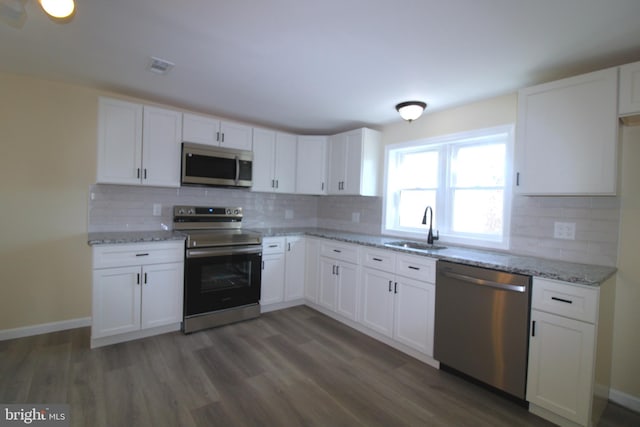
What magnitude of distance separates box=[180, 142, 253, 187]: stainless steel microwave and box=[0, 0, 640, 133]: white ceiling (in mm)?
613

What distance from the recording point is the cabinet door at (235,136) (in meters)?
3.49

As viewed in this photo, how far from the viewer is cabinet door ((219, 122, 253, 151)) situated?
137 inches

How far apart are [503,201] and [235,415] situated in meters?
2.69

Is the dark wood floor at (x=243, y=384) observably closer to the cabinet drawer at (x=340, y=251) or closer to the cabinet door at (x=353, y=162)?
the cabinet drawer at (x=340, y=251)

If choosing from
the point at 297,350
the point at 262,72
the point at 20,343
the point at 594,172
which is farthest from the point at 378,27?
the point at 20,343

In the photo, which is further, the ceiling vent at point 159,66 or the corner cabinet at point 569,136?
the ceiling vent at point 159,66

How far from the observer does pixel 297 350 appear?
274 centimetres

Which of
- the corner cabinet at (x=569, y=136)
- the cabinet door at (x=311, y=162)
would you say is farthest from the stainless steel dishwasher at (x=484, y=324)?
the cabinet door at (x=311, y=162)

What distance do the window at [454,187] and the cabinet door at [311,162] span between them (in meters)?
0.91

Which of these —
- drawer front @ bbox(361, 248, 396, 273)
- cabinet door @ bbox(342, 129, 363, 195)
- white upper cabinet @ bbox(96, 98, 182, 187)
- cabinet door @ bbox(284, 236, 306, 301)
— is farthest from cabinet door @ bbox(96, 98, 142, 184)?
drawer front @ bbox(361, 248, 396, 273)

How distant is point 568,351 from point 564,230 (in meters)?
0.94

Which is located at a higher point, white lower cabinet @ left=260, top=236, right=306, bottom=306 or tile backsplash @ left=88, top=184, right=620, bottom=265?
tile backsplash @ left=88, top=184, right=620, bottom=265

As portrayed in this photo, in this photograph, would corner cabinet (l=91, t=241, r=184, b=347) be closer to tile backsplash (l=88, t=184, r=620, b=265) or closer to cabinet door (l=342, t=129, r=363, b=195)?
tile backsplash (l=88, t=184, r=620, b=265)

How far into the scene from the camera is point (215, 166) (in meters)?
3.38
